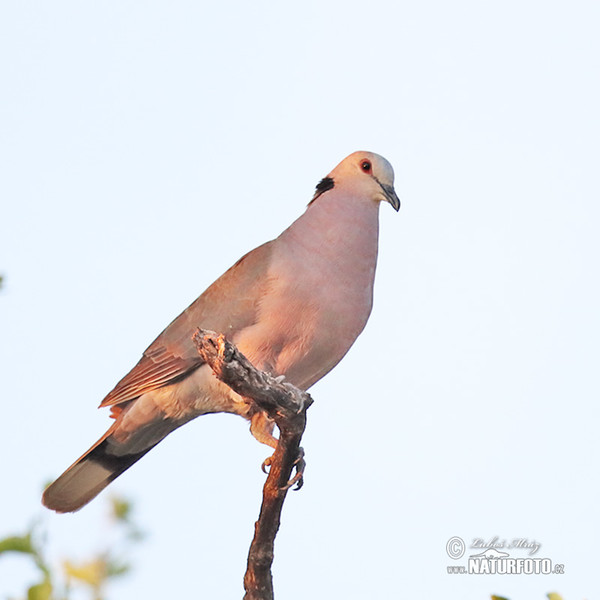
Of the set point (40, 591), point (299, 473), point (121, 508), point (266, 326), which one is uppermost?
point (266, 326)

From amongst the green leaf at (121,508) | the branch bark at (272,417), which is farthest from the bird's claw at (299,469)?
the green leaf at (121,508)

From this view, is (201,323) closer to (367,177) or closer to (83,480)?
(83,480)

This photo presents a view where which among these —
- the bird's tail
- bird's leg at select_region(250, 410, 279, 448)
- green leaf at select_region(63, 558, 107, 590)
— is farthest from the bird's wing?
green leaf at select_region(63, 558, 107, 590)

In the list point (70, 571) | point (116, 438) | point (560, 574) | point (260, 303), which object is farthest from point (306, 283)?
point (70, 571)

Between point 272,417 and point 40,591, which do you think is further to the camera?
point 272,417

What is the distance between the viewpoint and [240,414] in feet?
16.1

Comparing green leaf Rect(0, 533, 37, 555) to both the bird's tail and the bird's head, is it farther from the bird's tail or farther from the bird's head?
the bird's head

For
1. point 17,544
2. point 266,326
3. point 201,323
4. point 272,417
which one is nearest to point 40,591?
point 17,544

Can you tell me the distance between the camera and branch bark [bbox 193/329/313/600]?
3.48m

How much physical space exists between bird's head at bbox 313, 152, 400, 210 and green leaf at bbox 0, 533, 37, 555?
146 inches

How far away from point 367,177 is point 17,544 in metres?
Answer: 3.85

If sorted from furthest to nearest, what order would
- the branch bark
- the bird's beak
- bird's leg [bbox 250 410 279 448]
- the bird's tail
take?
1. the bird's beak
2. the bird's tail
3. bird's leg [bbox 250 410 279 448]
4. the branch bark

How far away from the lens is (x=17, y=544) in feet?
5.62

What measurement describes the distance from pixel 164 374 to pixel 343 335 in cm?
94
